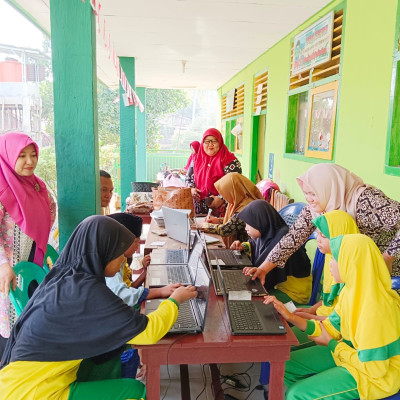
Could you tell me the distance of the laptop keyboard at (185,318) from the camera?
152 centimetres

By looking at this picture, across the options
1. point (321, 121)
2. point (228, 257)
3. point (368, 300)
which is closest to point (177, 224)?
point (228, 257)

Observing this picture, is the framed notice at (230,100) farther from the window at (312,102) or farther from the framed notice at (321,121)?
the framed notice at (321,121)

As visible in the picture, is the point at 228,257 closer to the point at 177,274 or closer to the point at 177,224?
the point at 177,274

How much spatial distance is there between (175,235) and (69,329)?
155 centimetres

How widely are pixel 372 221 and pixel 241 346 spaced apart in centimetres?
96

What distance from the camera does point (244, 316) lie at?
1.58m

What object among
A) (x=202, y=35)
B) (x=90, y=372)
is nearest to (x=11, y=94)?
(x=202, y=35)

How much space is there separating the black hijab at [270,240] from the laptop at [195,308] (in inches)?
27.3

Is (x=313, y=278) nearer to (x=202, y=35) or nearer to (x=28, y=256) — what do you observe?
(x=28, y=256)

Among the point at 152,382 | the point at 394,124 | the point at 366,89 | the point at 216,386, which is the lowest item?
the point at 216,386

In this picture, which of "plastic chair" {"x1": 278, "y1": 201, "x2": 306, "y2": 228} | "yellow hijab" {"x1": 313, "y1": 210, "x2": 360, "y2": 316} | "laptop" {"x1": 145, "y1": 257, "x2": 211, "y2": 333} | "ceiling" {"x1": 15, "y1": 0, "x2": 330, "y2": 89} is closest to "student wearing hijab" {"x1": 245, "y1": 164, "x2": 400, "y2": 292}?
"yellow hijab" {"x1": 313, "y1": 210, "x2": 360, "y2": 316}

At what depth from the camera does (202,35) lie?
4359 millimetres

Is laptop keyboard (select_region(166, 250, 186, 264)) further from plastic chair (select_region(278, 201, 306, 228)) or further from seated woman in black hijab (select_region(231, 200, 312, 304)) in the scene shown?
plastic chair (select_region(278, 201, 306, 228))

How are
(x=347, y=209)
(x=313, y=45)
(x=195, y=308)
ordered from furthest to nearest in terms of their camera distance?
1. (x=313, y=45)
2. (x=347, y=209)
3. (x=195, y=308)
